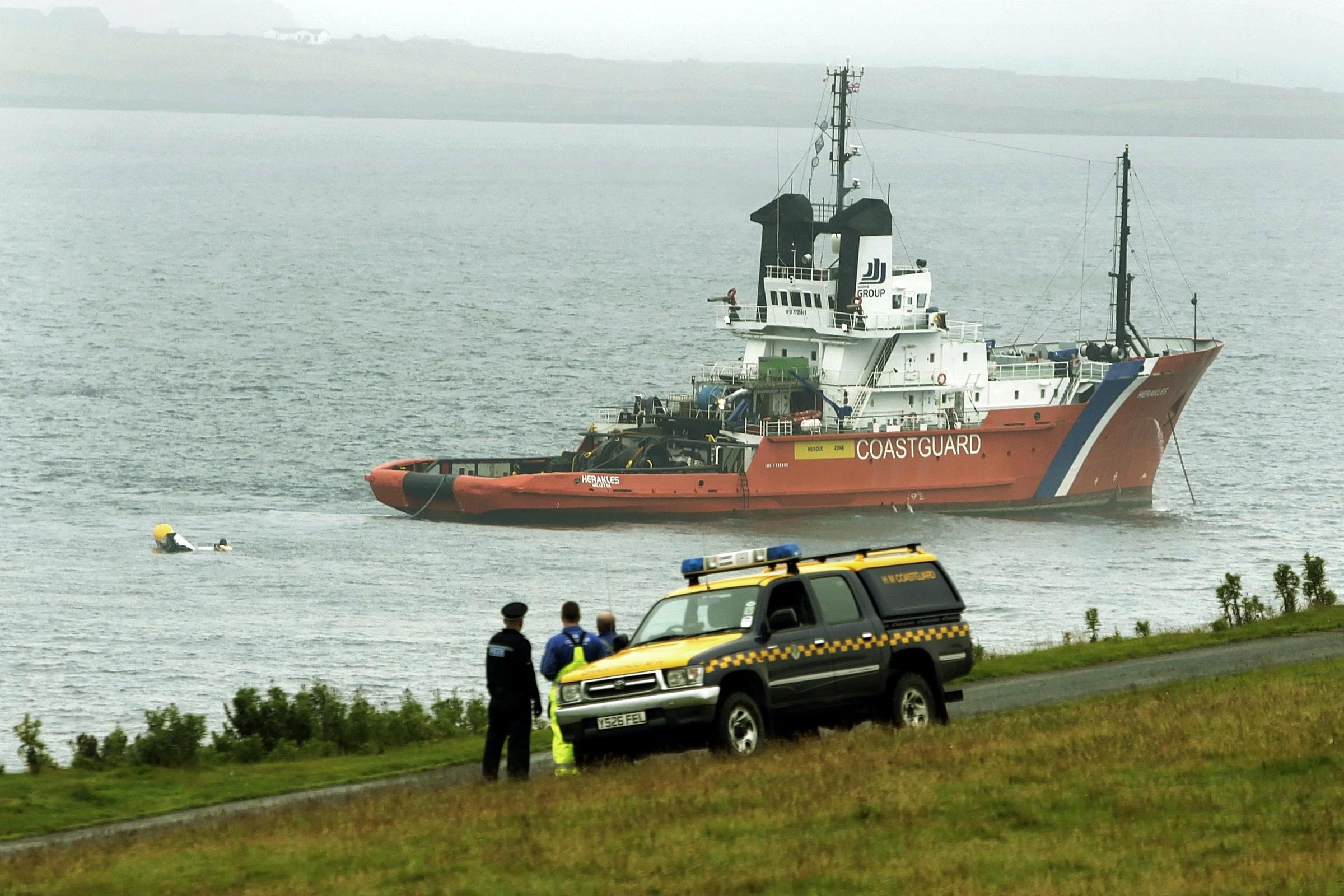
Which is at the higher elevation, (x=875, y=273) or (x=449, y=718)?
(x=875, y=273)

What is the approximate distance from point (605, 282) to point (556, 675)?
3994 inches

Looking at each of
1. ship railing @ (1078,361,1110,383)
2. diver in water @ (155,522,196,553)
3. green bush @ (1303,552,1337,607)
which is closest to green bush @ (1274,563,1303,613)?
green bush @ (1303,552,1337,607)

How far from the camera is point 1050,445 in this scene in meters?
→ 52.2

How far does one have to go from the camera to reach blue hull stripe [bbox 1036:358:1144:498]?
172 feet

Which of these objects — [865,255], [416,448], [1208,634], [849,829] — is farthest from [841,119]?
[849,829]

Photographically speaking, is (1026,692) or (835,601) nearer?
(835,601)

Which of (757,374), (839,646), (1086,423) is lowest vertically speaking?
(839,646)

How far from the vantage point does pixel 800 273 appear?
5156cm

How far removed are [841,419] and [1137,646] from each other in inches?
1023

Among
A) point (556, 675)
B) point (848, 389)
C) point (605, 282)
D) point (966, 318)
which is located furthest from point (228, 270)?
point (556, 675)

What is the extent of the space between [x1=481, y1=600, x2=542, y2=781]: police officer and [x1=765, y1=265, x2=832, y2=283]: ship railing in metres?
36.1

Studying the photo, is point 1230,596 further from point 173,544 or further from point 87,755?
point 173,544

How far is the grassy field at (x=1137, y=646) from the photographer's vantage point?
2272 cm

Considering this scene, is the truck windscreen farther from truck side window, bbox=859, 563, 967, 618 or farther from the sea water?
the sea water
